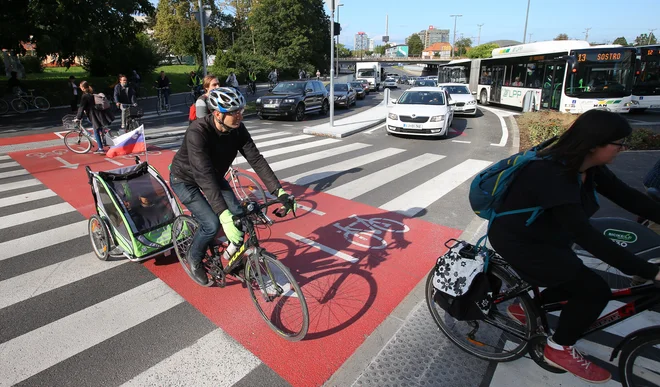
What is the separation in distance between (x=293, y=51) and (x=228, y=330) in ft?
190

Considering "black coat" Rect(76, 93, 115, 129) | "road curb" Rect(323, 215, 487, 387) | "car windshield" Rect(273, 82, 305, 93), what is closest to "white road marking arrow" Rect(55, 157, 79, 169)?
"black coat" Rect(76, 93, 115, 129)

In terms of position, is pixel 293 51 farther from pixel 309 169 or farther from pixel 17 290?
pixel 17 290

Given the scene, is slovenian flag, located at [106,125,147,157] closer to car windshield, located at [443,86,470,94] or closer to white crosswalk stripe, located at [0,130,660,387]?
white crosswalk stripe, located at [0,130,660,387]

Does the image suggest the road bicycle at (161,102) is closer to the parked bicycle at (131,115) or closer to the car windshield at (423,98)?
the parked bicycle at (131,115)

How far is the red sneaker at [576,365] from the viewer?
2.41 meters

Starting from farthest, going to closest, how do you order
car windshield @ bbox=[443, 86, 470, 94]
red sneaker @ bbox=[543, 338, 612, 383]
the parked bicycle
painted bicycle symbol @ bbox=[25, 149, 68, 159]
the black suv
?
1. car windshield @ bbox=[443, 86, 470, 94]
2. the black suv
3. the parked bicycle
4. painted bicycle symbol @ bbox=[25, 149, 68, 159]
5. red sneaker @ bbox=[543, 338, 612, 383]

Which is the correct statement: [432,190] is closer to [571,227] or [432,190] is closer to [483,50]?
[571,227]

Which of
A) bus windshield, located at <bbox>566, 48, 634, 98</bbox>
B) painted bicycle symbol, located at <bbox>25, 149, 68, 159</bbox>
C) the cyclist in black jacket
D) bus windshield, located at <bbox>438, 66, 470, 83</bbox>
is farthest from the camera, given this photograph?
bus windshield, located at <bbox>438, 66, 470, 83</bbox>

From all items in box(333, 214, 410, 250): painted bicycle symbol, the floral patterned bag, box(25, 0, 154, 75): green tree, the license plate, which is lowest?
box(333, 214, 410, 250): painted bicycle symbol

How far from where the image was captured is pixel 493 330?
3.15 meters

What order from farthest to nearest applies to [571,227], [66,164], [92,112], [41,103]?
[41,103], [92,112], [66,164], [571,227]

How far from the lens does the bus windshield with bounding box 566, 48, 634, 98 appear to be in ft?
49.8

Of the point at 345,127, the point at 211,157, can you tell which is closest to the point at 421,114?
the point at 345,127

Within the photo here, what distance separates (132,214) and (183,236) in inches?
27.0
